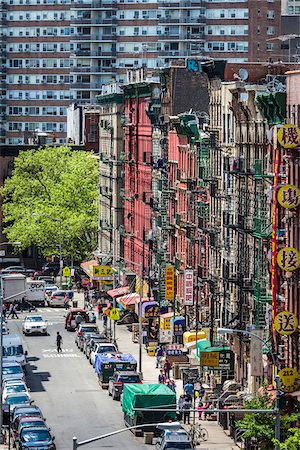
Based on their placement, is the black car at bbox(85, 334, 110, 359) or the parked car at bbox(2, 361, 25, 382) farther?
the black car at bbox(85, 334, 110, 359)

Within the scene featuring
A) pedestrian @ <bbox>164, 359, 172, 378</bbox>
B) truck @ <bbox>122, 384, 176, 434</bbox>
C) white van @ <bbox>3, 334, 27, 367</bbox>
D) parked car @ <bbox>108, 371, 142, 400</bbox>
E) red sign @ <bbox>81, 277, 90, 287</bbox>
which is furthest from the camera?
red sign @ <bbox>81, 277, 90, 287</bbox>

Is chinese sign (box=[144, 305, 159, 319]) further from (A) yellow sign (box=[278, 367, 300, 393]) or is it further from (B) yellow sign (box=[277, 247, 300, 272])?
(A) yellow sign (box=[278, 367, 300, 393])

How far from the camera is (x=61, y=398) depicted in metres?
103

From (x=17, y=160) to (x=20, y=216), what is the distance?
1082 cm

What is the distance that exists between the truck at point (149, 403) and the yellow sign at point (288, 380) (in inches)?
246

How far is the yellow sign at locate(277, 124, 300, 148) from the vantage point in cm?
8694

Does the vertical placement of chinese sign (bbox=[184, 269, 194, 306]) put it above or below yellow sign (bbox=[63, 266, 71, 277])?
above

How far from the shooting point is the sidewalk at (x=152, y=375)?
87000mm

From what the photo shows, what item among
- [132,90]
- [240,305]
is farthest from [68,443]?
[132,90]

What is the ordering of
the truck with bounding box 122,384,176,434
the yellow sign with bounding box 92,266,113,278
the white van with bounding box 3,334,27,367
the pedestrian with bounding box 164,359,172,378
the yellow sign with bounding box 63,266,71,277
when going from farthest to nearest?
the yellow sign with bounding box 63,266,71,277 < the yellow sign with bounding box 92,266,113,278 < the white van with bounding box 3,334,27,367 < the pedestrian with bounding box 164,359,172,378 < the truck with bounding box 122,384,176,434

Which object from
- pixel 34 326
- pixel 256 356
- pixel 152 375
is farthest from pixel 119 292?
pixel 256 356

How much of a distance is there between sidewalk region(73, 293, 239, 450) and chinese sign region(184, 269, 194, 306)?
4758 mm

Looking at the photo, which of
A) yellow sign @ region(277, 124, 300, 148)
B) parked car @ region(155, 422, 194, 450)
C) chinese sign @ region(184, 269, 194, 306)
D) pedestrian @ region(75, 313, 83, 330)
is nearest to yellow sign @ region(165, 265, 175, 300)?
chinese sign @ region(184, 269, 194, 306)

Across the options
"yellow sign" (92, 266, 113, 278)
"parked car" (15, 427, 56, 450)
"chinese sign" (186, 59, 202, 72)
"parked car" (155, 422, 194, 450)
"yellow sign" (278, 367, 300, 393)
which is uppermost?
"chinese sign" (186, 59, 202, 72)
